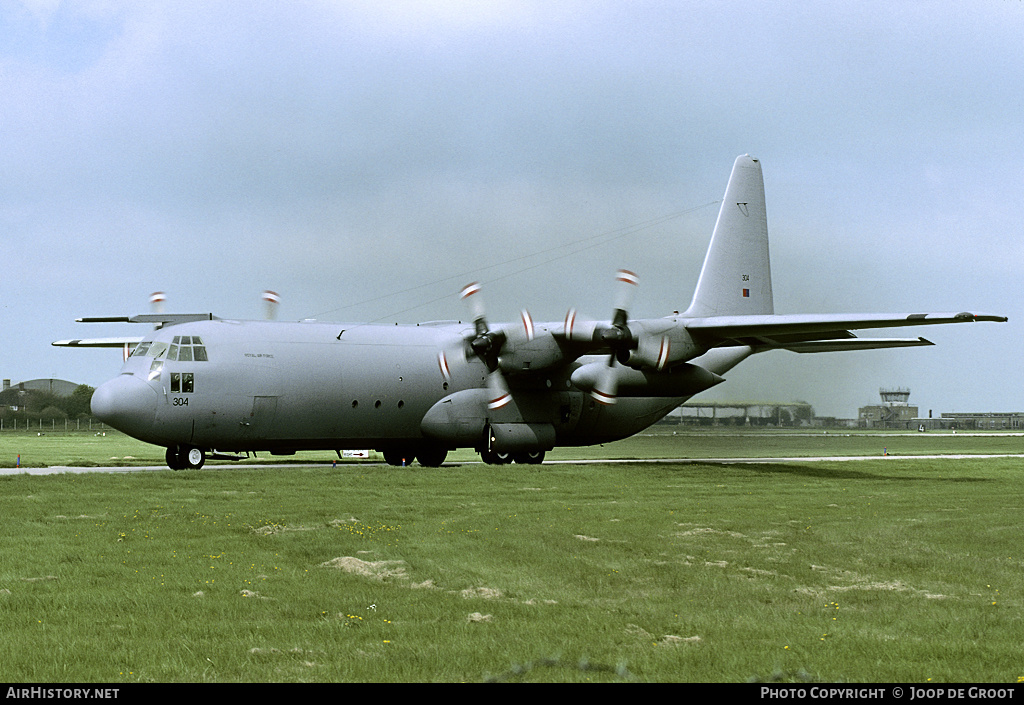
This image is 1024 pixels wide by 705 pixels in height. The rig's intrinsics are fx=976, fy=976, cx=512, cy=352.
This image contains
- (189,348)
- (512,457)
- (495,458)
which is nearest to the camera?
(189,348)

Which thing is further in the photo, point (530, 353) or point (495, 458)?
point (495, 458)

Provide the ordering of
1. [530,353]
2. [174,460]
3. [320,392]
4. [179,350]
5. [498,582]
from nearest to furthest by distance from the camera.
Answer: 1. [498,582]
2. [179,350]
3. [174,460]
4. [320,392]
5. [530,353]

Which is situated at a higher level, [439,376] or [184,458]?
[439,376]

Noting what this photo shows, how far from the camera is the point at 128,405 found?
28.5 metres

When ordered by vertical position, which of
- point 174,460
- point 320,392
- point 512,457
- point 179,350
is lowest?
point 512,457

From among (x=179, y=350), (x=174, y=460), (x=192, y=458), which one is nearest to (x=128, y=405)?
(x=179, y=350)

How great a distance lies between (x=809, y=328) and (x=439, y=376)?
1257 cm

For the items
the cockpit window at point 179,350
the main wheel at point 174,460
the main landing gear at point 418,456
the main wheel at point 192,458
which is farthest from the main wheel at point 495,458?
the cockpit window at point 179,350

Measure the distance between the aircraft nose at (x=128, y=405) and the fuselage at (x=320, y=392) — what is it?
29mm

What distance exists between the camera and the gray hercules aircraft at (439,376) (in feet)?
97.1

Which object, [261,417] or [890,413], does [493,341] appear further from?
[890,413]

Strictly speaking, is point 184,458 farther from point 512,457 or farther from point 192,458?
point 512,457

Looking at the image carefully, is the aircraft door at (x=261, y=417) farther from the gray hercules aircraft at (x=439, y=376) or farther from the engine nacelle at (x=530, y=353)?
the engine nacelle at (x=530, y=353)
